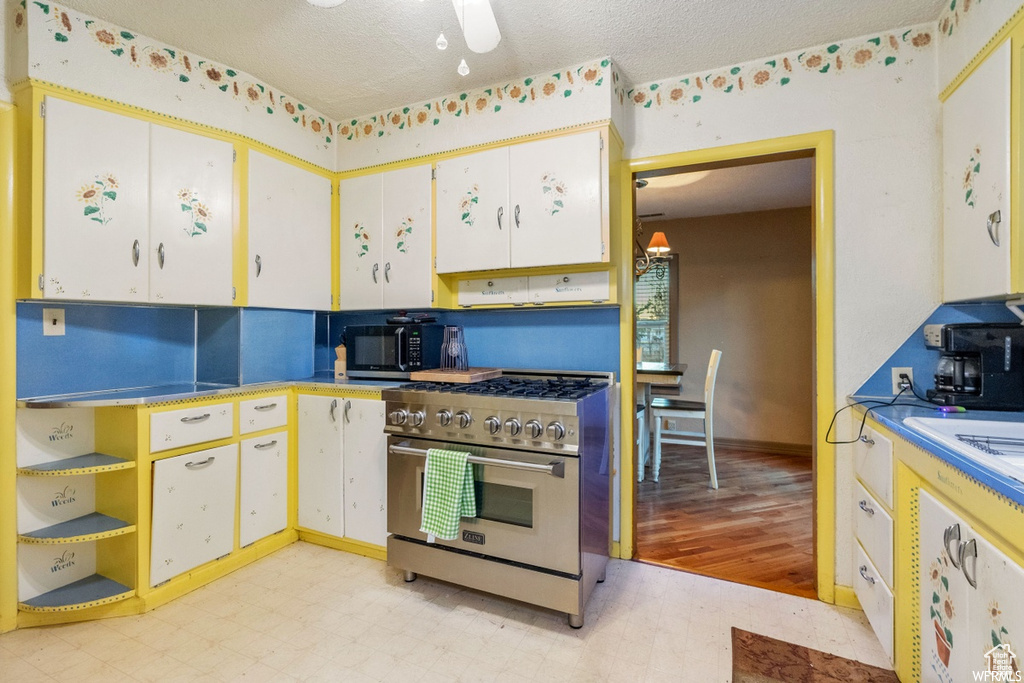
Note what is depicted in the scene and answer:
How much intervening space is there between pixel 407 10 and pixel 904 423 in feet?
7.94

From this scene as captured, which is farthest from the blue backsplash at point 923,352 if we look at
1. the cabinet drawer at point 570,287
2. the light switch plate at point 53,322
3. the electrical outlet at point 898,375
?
the light switch plate at point 53,322

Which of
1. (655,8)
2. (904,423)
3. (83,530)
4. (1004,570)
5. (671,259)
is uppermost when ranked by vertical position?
(655,8)

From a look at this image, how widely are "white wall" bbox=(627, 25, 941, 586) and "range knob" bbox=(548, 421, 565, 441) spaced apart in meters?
1.31

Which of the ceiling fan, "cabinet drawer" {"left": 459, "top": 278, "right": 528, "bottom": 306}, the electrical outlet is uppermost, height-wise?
the ceiling fan

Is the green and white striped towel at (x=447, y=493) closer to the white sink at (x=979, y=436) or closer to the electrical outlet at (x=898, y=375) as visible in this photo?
the white sink at (x=979, y=436)

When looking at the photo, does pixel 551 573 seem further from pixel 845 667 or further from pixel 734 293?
pixel 734 293

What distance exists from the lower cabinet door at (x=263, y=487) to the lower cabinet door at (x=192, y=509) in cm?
6

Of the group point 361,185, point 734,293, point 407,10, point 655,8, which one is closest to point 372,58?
point 407,10

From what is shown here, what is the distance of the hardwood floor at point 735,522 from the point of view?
2426 mm

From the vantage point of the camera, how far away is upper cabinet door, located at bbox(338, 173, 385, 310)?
9.40 ft

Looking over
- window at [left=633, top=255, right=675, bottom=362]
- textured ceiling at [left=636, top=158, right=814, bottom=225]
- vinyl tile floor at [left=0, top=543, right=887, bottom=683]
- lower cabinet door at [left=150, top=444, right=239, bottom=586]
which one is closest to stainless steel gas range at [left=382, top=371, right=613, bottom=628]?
vinyl tile floor at [left=0, top=543, right=887, bottom=683]

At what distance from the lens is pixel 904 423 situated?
1.56 metres

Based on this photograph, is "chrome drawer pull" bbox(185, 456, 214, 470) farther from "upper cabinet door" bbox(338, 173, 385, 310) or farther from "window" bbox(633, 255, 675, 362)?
"window" bbox(633, 255, 675, 362)

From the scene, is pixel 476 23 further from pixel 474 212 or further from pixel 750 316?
pixel 750 316
